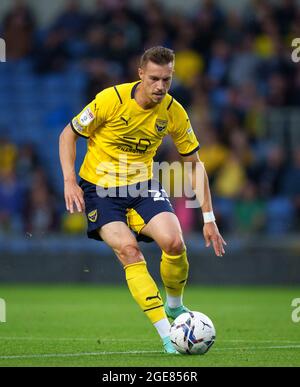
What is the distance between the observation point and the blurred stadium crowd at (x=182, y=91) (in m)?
15.6

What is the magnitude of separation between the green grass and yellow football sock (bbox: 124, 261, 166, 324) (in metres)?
0.29

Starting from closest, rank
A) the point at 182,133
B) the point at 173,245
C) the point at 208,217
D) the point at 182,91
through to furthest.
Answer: the point at 173,245 → the point at 208,217 → the point at 182,133 → the point at 182,91

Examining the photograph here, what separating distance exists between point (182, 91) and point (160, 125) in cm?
901

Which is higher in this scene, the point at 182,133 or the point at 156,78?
the point at 156,78

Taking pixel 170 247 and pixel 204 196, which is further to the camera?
pixel 204 196

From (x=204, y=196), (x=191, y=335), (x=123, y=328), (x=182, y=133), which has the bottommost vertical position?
(x=123, y=328)

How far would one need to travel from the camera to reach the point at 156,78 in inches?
306

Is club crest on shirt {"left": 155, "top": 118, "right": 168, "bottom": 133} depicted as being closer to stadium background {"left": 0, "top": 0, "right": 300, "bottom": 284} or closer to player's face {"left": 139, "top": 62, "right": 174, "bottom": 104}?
player's face {"left": 139, "top": 62, "right": 174, "bottom": 104}

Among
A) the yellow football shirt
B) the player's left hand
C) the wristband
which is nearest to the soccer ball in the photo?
the player's left hand

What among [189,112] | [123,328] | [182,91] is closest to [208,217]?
[123,328]

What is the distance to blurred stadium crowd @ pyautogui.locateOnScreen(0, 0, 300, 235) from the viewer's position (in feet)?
51.2

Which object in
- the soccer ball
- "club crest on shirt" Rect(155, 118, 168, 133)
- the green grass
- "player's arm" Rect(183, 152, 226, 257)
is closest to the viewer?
the green grass

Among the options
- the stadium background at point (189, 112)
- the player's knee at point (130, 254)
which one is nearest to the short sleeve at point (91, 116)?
the player's knee at point (130, 254)

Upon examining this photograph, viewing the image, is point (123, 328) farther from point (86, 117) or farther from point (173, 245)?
point (86, 117)
